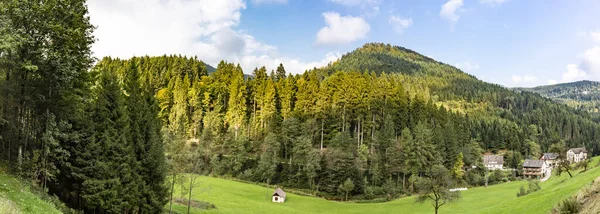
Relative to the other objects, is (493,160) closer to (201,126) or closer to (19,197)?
(201,126)

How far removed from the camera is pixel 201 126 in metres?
92.6

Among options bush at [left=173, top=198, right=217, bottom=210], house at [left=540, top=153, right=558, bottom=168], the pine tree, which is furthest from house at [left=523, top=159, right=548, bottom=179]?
the pine tree

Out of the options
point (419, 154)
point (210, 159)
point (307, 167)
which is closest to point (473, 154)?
point (419, 154)

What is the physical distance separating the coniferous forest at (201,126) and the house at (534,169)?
6.88 m

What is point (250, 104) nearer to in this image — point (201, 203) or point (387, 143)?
point (387, 143)

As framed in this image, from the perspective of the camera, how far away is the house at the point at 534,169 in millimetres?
96562

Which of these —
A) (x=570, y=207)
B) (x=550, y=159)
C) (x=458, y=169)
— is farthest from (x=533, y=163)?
(x=570, y=207)

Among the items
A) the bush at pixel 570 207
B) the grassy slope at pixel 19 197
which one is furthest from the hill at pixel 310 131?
the bush at pixel 570 207

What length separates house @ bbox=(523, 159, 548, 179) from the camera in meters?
96.6

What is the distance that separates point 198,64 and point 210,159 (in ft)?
143

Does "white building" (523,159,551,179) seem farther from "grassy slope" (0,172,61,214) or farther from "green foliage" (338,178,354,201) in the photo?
"grassy slope" (0,172,61,214)

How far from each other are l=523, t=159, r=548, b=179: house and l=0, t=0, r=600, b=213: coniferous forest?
22.6 feet

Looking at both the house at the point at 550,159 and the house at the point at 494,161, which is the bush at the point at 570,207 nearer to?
the house at the point at 494,161

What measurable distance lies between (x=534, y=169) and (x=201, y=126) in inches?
3427
